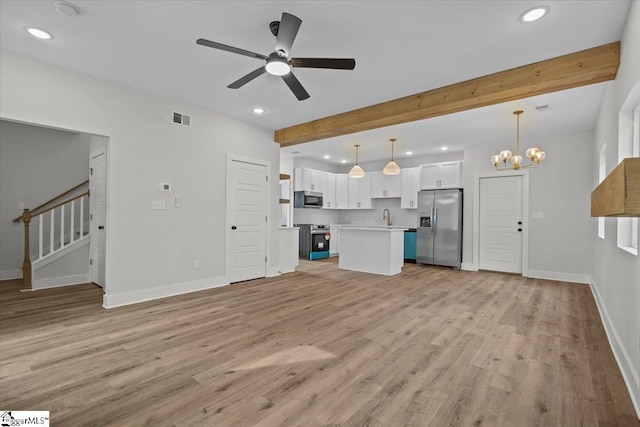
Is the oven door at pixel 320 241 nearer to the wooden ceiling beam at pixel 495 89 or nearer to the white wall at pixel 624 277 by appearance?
the wooden ceiling beam at pixel 495 89

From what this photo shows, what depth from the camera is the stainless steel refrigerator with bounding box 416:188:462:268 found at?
6895 millimetres

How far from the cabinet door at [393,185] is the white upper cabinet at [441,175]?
67 centimetres

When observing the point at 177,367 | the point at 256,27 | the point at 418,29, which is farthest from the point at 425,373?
the point at 256,27

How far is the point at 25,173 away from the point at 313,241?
19.8ft

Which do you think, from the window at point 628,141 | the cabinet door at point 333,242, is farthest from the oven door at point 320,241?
the window at point 628,141

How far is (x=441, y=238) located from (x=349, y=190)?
320 centimetres

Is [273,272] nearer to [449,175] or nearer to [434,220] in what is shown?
[434,220]

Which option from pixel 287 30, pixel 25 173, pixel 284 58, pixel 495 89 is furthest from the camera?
pixel 25 173

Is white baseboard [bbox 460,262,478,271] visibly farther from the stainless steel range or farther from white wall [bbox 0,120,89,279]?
white wall [bbox 0,120,89,279]

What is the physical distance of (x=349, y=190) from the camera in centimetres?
929

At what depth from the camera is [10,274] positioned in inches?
212

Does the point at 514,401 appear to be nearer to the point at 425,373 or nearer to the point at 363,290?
the point at 425,373

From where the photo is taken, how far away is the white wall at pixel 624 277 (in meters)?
2.08

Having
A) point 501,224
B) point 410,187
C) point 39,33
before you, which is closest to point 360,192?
point 410,187
